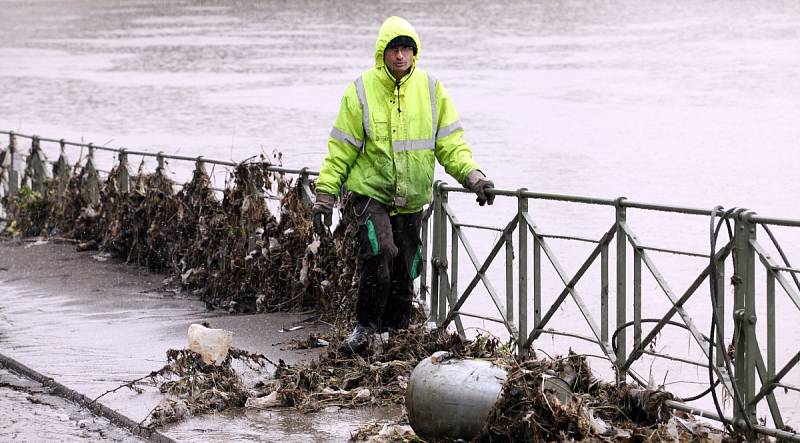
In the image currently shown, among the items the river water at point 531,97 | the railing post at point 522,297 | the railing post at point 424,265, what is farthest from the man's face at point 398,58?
the river water at point 531,97

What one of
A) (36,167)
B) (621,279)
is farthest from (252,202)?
(36,167)

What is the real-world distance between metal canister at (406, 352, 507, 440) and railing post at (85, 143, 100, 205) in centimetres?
756

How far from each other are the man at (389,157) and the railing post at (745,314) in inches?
73.5

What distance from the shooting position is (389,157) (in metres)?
7.55

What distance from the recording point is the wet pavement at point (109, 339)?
21.6 ft

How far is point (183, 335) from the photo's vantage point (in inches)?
349

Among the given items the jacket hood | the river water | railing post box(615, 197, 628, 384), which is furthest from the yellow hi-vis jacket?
the river water

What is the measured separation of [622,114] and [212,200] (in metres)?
20.4

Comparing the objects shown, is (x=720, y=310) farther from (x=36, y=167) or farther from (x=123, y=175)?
(x=36, y=167)

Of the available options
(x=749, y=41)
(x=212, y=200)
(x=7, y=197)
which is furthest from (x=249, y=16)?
(x=212, y=200)

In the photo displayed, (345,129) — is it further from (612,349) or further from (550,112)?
(550,112)

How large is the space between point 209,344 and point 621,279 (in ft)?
7.59

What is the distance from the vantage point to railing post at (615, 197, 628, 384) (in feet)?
22.3

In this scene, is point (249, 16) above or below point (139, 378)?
above
